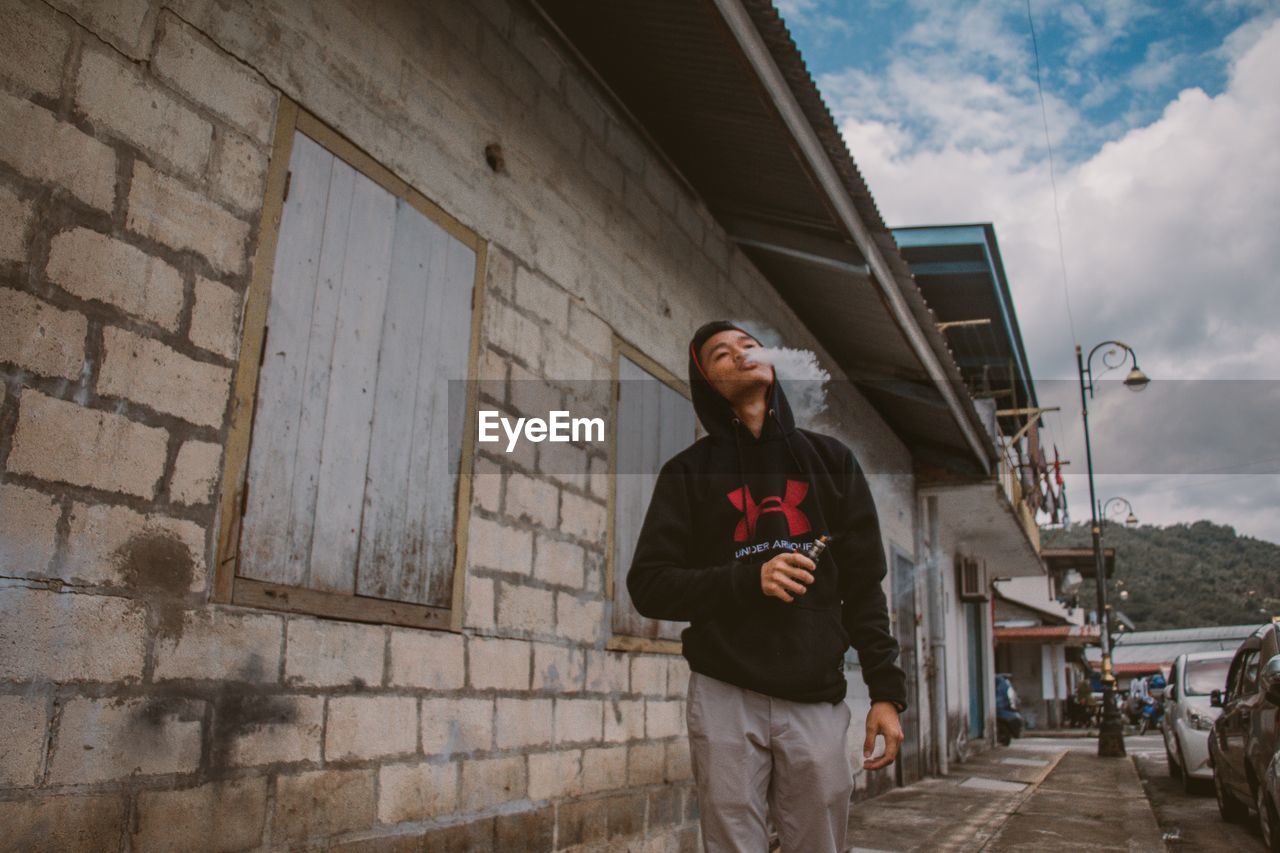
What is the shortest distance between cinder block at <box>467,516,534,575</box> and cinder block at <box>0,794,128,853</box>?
178 cm

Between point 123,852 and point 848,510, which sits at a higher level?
point 848,510

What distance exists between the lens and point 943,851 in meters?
6.77

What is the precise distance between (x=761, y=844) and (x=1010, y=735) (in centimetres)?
2048

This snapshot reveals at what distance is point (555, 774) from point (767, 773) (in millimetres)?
2206

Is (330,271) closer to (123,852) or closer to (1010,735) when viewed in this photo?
(123,852)

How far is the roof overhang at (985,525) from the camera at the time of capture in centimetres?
1350

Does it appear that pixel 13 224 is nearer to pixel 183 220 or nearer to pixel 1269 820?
pixel 183 220

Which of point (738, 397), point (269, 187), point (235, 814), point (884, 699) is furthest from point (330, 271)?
point (884, 699)

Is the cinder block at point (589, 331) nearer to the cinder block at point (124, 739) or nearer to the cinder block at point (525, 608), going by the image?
the cinder block at point (525, 608)

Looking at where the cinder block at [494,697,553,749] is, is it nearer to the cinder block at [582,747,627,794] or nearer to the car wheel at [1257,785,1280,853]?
the cinder block at [582,747,627,794]

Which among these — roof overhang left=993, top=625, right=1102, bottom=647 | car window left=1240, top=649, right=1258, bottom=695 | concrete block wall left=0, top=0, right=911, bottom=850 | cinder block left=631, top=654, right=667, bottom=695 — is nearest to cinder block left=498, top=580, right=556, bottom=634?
concrete block wall left=0, top=0, right=911, bottom=850

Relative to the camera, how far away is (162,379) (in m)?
2.86

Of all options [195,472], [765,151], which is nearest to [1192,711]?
[765,151]

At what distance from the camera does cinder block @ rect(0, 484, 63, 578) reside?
95.3 inches
